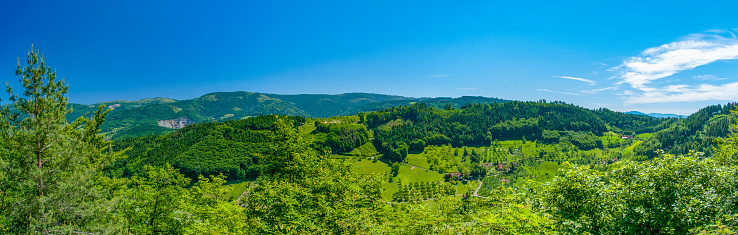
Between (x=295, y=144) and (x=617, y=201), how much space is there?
19.7 metres

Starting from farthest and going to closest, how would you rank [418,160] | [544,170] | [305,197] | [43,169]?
1. [418,160]
2. [544,170]
3. [305,197]
4. [43,169]

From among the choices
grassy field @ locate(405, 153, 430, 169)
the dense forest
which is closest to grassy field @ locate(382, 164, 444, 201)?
grassy field @ locate(405, 153, 430, 169)

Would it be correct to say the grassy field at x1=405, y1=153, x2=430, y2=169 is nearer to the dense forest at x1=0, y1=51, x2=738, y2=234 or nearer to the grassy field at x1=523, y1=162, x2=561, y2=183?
the grassy field at x1=523, y1=162, x2=561, y2=183

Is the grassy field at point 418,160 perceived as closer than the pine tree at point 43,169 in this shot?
No

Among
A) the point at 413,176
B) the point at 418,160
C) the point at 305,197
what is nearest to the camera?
the point at 305,197

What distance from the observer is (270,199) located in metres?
17.0

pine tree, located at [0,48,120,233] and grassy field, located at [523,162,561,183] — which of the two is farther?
grassy field, located at [523,162,561,183]

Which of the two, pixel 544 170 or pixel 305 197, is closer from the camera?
pixel 305 197

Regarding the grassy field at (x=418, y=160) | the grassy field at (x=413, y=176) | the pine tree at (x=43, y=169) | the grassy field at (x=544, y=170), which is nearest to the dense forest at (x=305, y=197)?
the pine tree at (x=43, y=169)

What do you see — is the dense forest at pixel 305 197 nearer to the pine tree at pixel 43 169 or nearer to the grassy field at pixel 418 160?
the pine tree at pixel 43 169

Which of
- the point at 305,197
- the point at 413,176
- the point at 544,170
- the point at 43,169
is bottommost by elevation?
the point at 413,176

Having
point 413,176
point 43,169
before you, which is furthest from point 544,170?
point 43,169

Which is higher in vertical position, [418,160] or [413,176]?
[418,160]

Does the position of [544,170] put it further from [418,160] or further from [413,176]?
[413,176]
